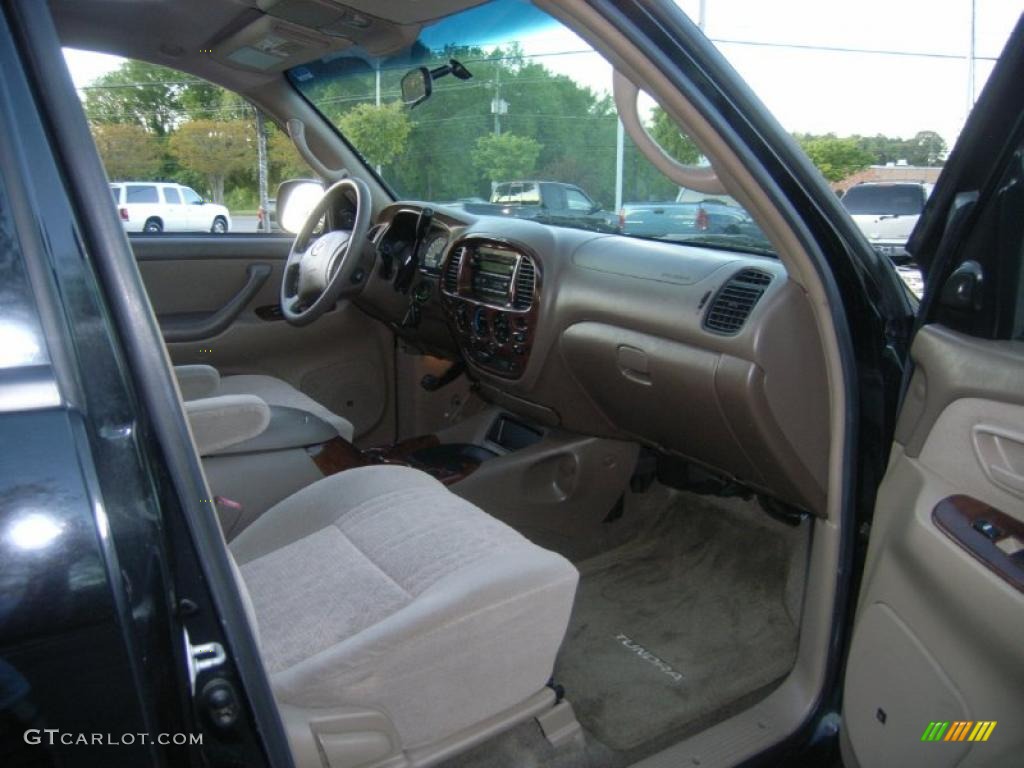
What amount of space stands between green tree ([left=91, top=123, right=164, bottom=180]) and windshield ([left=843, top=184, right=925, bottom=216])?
82.3 inches

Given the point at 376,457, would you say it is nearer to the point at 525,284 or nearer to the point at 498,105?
the point at 525,284

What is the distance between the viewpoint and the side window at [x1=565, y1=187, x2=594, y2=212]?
2480mm

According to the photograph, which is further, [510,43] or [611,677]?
[510,43]

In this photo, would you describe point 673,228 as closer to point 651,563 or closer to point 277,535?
point 651,563

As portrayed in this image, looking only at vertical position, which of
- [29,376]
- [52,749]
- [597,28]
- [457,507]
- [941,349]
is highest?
[597,28]

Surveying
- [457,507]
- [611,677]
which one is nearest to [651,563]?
[611,677]

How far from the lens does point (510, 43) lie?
7.97ft

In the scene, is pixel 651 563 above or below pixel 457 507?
below

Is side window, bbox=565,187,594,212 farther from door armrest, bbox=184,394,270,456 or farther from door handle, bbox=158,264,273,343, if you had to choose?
door handle, bbox=158,264,273,343

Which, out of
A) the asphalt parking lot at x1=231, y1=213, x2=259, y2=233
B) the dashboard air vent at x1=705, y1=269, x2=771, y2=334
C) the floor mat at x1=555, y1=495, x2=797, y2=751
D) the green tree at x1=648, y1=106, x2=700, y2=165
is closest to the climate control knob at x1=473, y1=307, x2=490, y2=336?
the floor mat at x1=555, y1=495, x2=797, y2=751

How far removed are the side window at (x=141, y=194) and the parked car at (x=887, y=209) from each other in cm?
215

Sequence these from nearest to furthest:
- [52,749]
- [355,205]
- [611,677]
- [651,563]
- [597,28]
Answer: [52,749]
[597,28]
[611,677]
[651,563]
[355,205]

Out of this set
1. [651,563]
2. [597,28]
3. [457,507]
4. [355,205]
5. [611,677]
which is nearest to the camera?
[597,28]

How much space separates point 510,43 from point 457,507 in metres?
1.42
